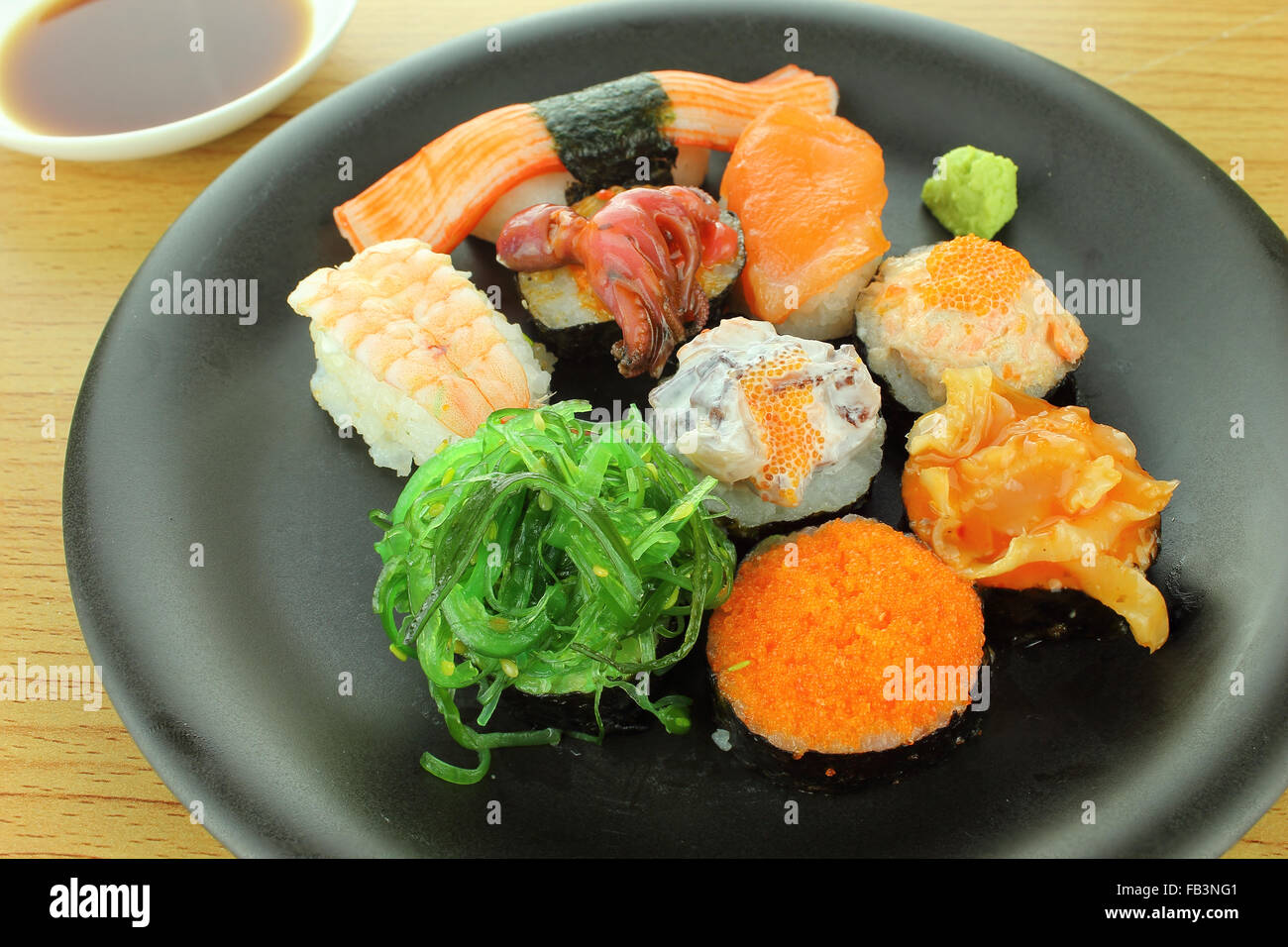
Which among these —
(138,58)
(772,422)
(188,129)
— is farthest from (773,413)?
(138,58)

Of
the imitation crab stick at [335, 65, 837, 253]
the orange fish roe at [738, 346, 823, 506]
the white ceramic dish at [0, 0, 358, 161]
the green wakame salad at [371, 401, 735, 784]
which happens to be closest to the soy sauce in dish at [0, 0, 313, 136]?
the white ceramic dish at [0, 0, 358, 161]

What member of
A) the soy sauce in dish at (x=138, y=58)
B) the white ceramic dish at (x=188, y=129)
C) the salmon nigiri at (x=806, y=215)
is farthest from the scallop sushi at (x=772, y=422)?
the soy sauce in dish at (x=138, y=58)

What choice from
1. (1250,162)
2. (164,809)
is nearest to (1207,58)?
(1250,162)

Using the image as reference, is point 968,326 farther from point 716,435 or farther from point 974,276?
point 716,435

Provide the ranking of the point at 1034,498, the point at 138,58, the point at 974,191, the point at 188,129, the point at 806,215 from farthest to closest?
the point at 138,58
the point at 188,129
the point at 974,191
the point at 806,215
the point at 1034,498

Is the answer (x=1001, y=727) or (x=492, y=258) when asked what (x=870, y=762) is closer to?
(x=1001, y=727)

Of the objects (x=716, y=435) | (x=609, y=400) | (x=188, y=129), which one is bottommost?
(x=609, y=400)
